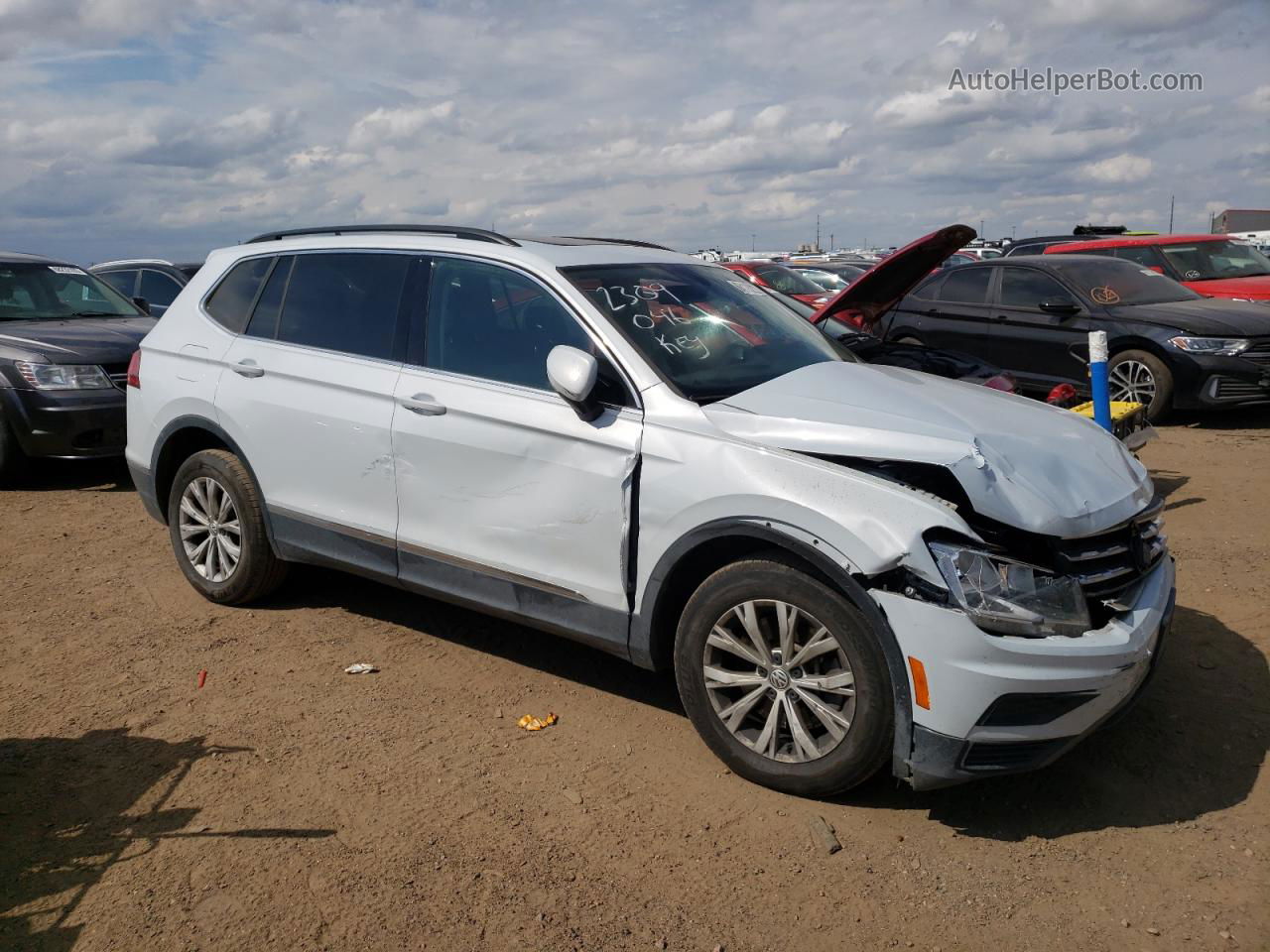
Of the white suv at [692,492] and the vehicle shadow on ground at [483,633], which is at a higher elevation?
the white suv at [692,492]

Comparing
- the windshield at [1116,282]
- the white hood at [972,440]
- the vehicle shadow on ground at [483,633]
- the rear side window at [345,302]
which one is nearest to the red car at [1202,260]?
the windshield at [1116,282]

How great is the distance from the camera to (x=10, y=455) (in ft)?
26.6

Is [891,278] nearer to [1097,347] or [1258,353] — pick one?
[1097,347]

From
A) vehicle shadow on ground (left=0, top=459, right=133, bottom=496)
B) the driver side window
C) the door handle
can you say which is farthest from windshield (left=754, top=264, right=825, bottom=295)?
the door handle

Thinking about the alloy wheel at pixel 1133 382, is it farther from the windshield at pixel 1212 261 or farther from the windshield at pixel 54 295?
the windshield at pixel 54 295

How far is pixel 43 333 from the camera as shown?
8.36 metres

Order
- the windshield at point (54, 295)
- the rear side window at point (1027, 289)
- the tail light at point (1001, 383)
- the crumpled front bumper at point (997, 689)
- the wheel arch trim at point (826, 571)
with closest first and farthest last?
the crumpled front bumper at point (997, 689) < the wheel arch trim at point (826, 571) < the tail light at point (1001, 383) < the windshield at point (54, 295) < the rear side window at point (1027, 289)

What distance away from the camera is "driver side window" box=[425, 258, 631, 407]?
412 centimetres

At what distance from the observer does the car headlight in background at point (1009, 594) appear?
3.17m

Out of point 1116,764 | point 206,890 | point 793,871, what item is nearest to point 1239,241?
point 1116,764

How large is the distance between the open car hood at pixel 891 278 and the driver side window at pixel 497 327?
183 centimetres

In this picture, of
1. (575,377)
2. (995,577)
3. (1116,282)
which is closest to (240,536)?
(575,377)

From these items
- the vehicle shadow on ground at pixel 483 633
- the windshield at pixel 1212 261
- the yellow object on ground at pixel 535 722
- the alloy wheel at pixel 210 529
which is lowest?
the yellow object on ground at pixel 535 722

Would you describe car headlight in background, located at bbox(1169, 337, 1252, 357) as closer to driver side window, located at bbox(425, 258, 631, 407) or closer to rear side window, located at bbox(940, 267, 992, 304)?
rear side window, located at bbox(940, 267, 992, 304)
